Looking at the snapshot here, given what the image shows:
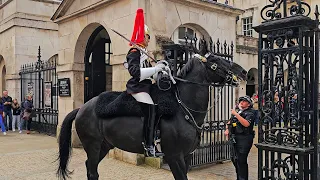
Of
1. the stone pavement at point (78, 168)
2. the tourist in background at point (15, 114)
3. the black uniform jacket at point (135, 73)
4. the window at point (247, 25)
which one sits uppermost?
the window at point (247, 25)

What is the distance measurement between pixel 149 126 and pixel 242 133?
5.84ft

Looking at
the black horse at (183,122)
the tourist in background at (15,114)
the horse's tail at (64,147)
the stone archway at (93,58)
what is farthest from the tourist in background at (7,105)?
the black horse at (183,122)

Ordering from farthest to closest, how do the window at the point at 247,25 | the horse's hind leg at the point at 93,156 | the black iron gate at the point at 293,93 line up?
the window at the point at 247,25, the horse's hind leg at the point at 93,156, the black iron gate at the point at 293,93

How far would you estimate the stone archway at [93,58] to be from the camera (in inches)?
407

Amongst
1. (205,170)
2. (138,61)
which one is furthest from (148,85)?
(205,170)

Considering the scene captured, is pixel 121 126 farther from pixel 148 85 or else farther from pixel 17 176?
pixel 17 176

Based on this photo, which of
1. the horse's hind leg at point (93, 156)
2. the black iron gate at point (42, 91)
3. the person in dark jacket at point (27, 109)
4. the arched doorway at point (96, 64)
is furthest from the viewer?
the person in dark jacket at point (27, 109)

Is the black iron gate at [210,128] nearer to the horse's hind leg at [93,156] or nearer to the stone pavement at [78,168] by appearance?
the stone pavement at [78,168]

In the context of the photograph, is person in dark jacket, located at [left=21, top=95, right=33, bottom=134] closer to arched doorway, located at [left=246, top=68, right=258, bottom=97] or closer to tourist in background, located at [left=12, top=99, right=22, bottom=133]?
tourist in background, located at [left=12, top=99, right=22, bottom=133]

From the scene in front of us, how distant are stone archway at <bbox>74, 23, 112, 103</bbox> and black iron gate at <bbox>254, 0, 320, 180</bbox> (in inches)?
266

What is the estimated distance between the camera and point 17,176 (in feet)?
23.5

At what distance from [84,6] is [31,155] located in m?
4.51

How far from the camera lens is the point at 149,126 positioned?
4.67 m

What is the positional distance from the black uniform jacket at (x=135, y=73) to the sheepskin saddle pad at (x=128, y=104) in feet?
0.47
